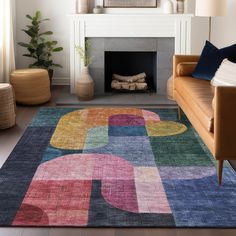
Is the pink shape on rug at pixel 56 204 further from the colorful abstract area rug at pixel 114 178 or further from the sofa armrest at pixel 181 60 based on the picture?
the sofa armrest at pixel 181 60

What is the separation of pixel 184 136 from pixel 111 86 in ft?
7.22

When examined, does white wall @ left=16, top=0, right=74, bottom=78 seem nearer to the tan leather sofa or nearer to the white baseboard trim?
the white baseboard trim

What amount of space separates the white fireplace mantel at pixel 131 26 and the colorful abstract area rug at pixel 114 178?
5.02 feet

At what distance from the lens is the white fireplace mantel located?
237 inches

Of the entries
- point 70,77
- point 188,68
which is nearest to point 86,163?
point 188,68

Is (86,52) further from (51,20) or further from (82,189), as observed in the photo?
(82,189)

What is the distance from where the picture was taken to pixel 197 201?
9.89 ft

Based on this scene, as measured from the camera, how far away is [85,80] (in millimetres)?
5961

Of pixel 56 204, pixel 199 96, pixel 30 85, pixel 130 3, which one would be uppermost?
pixel 130 3

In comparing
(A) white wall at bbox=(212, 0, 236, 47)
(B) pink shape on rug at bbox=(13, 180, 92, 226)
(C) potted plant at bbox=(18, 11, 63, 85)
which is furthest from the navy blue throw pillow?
(C) potted plant at bbox=(18, 11, 63, 85)

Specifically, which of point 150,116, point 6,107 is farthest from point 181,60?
point 6,107

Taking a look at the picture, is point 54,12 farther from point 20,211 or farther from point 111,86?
point 20,211

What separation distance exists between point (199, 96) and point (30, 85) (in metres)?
2.27

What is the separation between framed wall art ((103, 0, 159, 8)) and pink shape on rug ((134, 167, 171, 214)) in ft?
10.1
